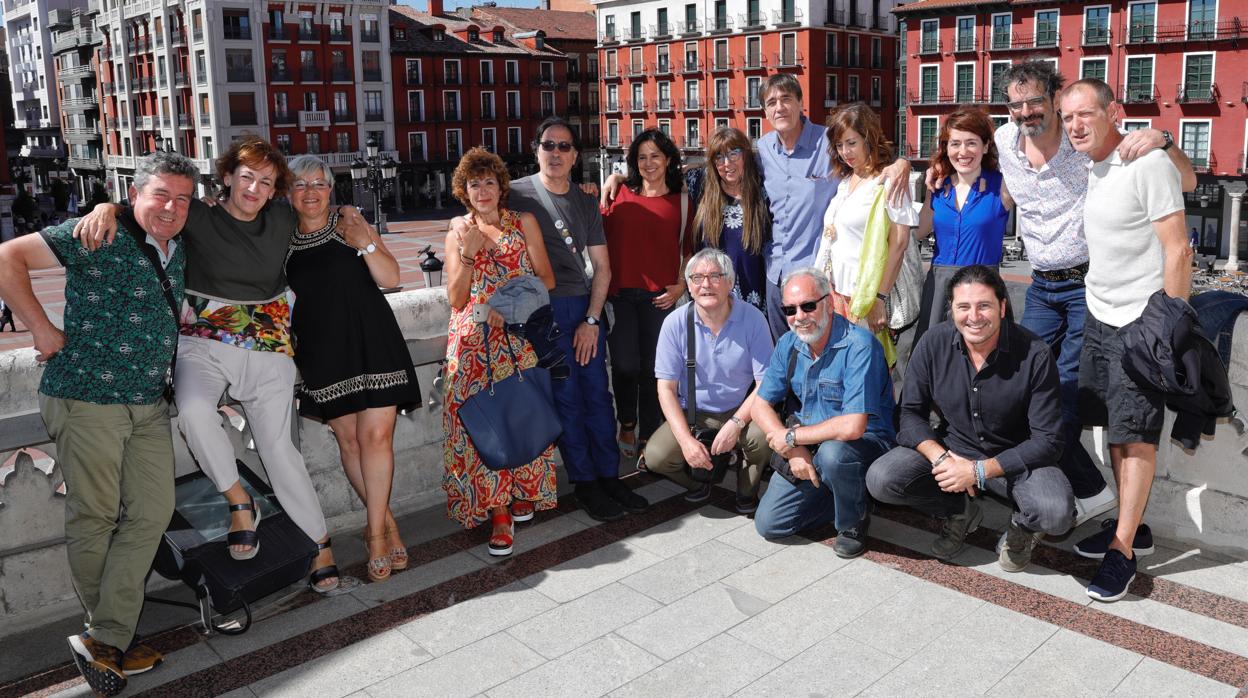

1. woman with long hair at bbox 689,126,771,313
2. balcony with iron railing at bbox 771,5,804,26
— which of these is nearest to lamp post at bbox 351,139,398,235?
woman with long hair at bbox 689,126,771,313

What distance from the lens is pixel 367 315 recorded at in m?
4.71

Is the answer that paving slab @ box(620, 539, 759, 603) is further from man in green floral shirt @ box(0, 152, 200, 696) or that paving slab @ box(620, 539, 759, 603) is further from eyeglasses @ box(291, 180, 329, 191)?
eyeglasses @ box(291, 180, 329, 191)

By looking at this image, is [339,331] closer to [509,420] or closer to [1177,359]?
[509,420]

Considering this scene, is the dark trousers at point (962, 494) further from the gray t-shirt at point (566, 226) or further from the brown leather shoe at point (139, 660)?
the brown leather shoe at point (139, 660)

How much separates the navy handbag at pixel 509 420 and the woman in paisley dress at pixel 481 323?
0.05 meters

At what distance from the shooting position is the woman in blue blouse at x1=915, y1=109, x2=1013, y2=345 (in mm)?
5180

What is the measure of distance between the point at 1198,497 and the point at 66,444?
539cm

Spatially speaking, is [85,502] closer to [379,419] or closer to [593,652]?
[379,419]

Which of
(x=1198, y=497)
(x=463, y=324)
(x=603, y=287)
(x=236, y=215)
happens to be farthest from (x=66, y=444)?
(x=1198, y=497)

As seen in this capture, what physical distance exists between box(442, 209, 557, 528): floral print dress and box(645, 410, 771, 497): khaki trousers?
642 millimetres

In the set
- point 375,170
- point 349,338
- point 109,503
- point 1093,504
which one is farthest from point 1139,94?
point 109,503

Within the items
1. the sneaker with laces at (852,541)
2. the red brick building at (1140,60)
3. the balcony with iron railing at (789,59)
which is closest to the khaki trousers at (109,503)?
the sneaker with laces at (852,541)

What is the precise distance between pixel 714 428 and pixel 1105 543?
2.15 metres

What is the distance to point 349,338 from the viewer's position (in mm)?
4684
